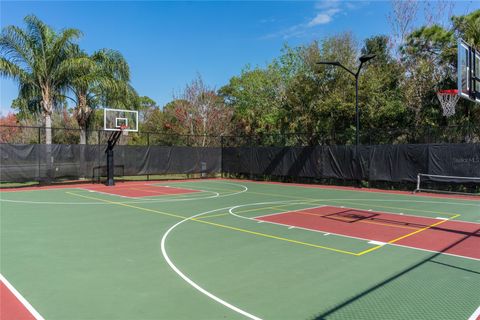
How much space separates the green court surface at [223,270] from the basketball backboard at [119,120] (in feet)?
31.2

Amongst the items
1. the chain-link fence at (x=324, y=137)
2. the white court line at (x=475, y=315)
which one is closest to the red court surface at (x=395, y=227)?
the white court line at (x=475, y=315)

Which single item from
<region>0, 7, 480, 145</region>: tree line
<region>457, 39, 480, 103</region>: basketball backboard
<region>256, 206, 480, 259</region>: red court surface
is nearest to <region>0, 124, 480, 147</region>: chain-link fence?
<region>0, 7, 480, 145</region>: tree line

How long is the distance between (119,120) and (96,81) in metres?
2.98

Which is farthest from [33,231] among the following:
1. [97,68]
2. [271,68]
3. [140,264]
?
[271,68]

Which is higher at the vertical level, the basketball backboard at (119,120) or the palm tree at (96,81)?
the palm tree at (96,81)

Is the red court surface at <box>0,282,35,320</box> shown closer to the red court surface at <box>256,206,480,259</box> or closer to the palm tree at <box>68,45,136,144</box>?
the red court surface at <box>256,206,480,259</box>

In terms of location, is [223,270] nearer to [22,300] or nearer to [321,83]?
[22,300]

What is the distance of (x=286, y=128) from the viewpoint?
23.6 metres

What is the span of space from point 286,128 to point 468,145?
1101 centimetres

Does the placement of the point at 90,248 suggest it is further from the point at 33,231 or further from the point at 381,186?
the point at 381,186

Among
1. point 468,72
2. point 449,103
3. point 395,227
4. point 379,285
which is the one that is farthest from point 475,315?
point 449,103

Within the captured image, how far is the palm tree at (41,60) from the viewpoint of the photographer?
18691mm

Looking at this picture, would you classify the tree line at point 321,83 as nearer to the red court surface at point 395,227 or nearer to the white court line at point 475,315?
the red court surface at point 395,227

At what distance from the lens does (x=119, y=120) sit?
63.4 feet
